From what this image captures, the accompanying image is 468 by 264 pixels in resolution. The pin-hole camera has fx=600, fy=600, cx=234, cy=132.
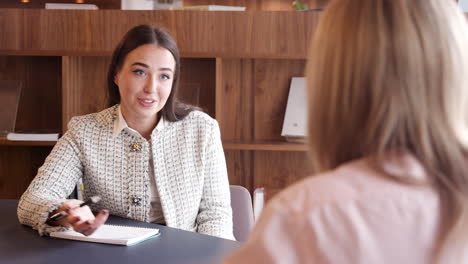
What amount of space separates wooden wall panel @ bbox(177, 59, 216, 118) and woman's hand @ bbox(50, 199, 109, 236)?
1.73m

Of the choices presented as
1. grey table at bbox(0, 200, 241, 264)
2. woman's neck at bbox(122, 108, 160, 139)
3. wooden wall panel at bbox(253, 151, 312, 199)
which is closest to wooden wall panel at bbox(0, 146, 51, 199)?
wooden wall panel at bbox(253, 151, 312, 199)

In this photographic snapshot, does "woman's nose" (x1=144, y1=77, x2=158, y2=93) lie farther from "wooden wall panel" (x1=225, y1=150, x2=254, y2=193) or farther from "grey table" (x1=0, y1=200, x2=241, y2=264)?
"wooden wall panel" (x1=225, y1=150, x2=254, y2=193)

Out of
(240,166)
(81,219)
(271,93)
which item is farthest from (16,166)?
(81,219)

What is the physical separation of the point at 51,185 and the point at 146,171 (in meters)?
0.30

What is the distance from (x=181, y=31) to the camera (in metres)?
3.12

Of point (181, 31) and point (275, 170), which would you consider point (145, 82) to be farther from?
point (275, 170)

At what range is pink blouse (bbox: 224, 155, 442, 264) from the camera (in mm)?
691

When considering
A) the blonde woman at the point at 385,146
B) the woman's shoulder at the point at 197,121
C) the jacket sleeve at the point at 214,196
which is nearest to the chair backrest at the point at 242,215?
the jacket sleeve at the point at 214,196

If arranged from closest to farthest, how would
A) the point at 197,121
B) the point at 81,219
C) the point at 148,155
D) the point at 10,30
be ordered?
the point at 81,219, the point at 148,155, the point at 197,121, the point at 10,30

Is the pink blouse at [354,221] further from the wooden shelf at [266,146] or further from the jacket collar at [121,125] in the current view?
the wooden shelf at [266,146]

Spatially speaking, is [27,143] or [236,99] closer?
[27,143]

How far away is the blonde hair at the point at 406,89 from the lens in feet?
2.38

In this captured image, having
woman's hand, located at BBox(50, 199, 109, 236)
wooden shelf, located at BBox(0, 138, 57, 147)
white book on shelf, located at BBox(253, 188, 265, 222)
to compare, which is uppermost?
woman's hand, located at BBox(50, 199, 109, 236)

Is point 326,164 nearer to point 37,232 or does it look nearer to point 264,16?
point 37,232
